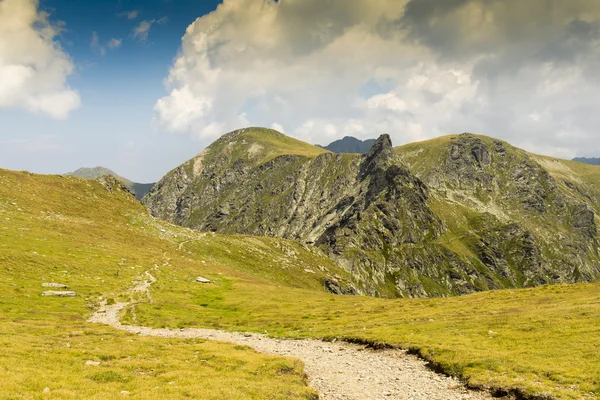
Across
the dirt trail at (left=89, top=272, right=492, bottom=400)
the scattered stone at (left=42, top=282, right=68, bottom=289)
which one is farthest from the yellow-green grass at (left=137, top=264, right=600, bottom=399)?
the scattered stone at (left=42, top=282, right=68, bottom=289)

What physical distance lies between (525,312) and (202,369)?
44.0 m

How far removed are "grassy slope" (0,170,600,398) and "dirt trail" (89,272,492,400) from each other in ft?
7.00

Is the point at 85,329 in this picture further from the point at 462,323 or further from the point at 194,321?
the point at 462,323

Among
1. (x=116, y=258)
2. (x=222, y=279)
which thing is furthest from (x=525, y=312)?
(x=116, y=258)

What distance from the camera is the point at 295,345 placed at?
4431 cm

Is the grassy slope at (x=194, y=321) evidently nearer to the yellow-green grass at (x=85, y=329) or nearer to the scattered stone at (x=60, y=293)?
the yellow-green grass at (x=85, y=329)

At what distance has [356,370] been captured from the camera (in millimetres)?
33062

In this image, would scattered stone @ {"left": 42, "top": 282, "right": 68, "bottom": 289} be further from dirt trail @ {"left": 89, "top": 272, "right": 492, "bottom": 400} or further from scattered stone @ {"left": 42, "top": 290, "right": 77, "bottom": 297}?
dirt trail @ {"left": 89, "top": 272, "right": 492, "bottom": 400}

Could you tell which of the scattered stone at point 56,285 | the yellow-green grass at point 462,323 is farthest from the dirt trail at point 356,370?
the scattered stone at point 56,285

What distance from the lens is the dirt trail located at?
87.2 feet

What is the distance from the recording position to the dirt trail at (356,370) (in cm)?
2658

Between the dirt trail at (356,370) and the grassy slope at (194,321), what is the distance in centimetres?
213

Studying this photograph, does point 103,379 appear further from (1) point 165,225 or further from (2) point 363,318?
(1) point 165,225

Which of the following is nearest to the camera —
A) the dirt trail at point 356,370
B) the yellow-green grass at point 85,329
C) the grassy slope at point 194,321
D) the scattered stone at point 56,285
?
the yellow-green grass at point 85,329
